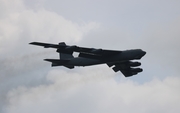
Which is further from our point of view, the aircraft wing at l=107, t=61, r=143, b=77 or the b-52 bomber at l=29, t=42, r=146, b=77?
the aircraft wing at l=107, t=61, r=143, b=77

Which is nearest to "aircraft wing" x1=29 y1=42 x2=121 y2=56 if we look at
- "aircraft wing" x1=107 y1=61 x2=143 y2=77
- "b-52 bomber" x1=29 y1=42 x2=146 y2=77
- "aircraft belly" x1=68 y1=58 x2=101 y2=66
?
"b-52 bomber" x1=29 y1=42 x2=146 y2=77

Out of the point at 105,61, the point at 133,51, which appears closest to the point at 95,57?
the point at 105,61

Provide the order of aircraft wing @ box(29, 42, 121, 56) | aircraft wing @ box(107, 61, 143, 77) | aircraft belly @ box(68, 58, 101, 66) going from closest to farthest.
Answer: aircraft wing @ box(29, 42, 121, 56) → aircraft belly @ box(68, 58, 101, 66) → aircraft wing @ box(107, 61, 143, 77)

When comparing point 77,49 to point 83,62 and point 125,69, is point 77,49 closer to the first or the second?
point 83,62

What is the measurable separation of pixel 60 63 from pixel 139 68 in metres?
14.8

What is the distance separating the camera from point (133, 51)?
70938 mm

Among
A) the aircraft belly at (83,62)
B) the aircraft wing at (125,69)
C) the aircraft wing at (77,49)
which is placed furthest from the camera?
the aircraft wing at (125,69)

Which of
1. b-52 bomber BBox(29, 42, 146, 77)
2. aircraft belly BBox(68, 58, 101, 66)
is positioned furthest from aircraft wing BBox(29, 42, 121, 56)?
aircraft belly BBox(68, 58, 101, 66)

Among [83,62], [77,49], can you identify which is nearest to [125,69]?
[83,62]

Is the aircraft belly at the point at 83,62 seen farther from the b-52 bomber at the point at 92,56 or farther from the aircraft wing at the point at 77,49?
the aircraft wing at the point at 77,49

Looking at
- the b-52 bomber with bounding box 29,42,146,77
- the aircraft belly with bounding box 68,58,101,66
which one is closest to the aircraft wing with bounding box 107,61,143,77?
the b-52 bomber with bounding box 29,42,146,77

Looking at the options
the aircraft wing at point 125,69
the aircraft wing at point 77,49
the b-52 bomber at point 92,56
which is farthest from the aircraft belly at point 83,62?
the aircraft wing at point 125,69

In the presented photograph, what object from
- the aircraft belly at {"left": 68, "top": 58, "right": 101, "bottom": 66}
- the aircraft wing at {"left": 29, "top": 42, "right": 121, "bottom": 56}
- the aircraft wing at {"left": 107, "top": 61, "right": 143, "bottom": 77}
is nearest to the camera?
the aircraft wing at {"left": 29, "top": 42, "right": 121, "bottom": 56}

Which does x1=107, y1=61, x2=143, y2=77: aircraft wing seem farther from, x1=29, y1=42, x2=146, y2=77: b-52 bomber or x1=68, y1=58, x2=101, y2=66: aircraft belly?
x1=68, y1=58, x2=101, y2=66: aircraft belly
